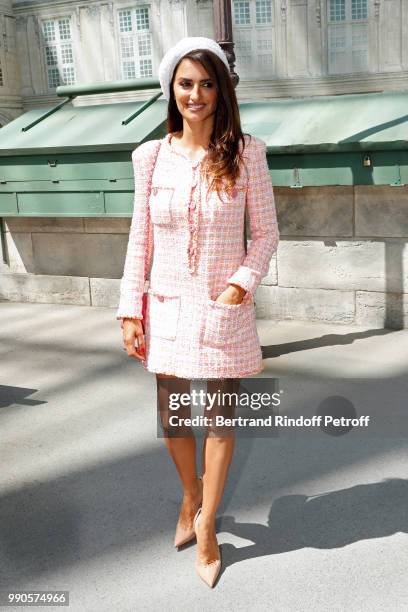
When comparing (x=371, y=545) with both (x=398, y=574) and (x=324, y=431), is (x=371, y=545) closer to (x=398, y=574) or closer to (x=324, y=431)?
(x=398, y=574)

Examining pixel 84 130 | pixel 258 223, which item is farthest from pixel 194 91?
pixel 84 130

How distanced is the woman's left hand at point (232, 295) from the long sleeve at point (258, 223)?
2 centimetres

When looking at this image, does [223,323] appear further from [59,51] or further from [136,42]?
[59,51]

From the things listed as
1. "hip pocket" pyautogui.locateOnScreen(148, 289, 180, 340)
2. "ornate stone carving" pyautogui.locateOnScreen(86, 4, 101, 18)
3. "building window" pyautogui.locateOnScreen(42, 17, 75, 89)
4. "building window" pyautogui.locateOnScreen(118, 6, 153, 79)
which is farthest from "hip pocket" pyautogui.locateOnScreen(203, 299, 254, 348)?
"building window" pyautogui.locateOnScreen(42, 17, 75, 89)

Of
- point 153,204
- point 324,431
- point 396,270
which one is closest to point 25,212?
point 396,270

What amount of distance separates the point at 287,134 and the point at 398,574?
12.1 ft

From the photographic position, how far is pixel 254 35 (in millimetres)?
23109

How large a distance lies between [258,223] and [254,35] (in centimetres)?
2252

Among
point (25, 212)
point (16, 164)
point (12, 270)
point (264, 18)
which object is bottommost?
point (12, 270)

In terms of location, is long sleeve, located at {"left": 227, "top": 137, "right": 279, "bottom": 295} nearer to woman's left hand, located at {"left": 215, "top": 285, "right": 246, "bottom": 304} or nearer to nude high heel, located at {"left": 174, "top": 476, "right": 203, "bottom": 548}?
woman's left hand, located at {"left": 215, "top": 285, "right": 246, "bottom": 304}

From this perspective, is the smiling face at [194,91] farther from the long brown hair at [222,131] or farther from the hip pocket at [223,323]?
the hip pocket at [223,323]

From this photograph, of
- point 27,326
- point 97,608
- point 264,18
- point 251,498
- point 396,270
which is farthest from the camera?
point 264,18

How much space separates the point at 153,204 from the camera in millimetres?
2363

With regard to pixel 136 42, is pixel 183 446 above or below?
below
